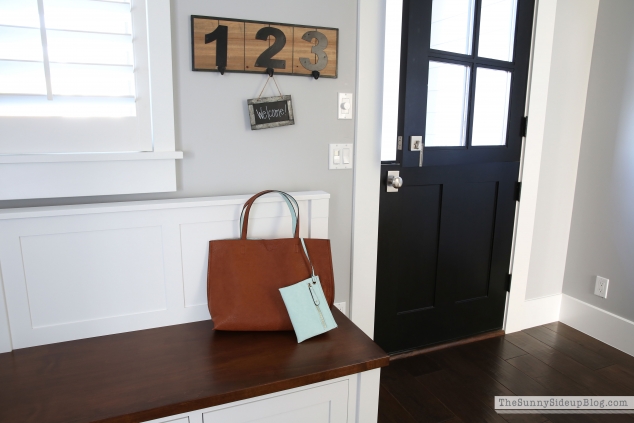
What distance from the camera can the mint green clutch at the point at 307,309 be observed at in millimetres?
1355

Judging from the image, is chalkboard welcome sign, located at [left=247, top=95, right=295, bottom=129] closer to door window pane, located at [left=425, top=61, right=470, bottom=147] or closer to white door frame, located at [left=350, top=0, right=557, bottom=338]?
white door frame, located at [left=350, top=0, right=557, bottom=338]

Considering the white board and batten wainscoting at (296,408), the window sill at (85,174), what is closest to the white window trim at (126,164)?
the window sill at (85,174)

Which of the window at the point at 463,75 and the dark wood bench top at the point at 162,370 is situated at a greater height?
the window at the point at 463,75

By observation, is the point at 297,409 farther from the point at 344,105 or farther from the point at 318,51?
the point at 318,51

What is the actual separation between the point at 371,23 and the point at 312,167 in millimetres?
632

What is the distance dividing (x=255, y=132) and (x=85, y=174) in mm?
593

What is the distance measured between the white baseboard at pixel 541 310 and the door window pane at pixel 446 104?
1.16 m

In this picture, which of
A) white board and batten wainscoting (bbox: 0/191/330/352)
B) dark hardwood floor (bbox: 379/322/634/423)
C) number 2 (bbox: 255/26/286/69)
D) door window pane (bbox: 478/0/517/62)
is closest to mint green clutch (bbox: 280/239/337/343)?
white board and batten wainscoting (bbox: 0/191/330/352)

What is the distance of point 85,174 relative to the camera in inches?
53.4

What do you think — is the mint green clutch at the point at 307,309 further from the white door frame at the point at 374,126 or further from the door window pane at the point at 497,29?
the door window pane at the point at 497,29

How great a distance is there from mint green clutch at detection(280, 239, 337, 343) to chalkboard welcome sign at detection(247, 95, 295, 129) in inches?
23.8

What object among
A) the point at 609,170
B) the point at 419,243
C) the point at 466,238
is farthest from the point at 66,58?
the point at 609,170

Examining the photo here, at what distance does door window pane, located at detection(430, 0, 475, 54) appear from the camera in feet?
6.29

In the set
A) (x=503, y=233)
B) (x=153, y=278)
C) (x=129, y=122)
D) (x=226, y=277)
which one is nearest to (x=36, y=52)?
(x=129, y=122)
